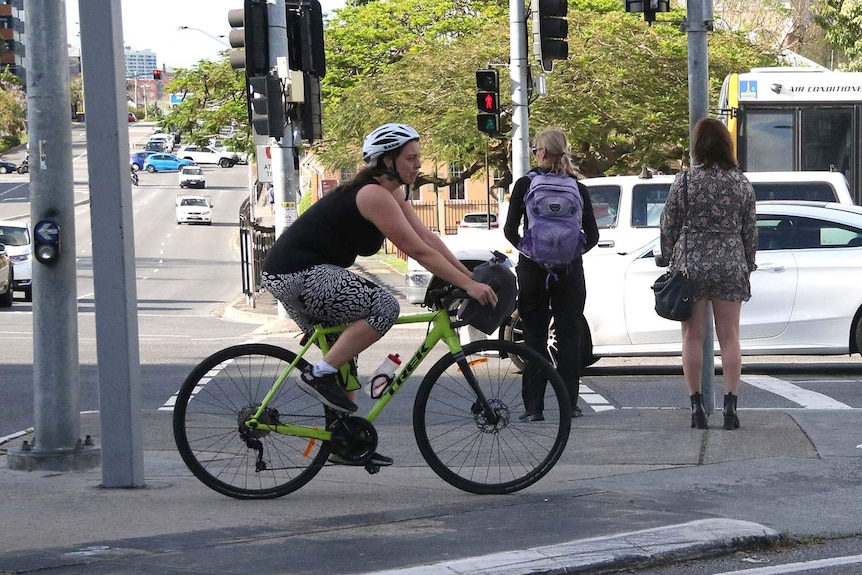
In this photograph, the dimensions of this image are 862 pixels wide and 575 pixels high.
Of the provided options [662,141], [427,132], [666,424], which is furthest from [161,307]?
[666,424]

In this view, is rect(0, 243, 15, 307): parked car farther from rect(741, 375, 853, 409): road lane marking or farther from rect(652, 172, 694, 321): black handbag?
rect(652, 172, 694, 321): black handbag

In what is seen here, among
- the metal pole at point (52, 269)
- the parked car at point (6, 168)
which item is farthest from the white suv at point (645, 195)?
the parked car at point (6, 168)

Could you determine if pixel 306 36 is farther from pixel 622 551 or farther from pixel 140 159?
pixel 140 159

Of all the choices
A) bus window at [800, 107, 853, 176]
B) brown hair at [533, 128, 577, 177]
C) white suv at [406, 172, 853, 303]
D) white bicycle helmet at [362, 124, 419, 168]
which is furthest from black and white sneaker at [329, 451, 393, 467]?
bus window at [800, 107, 853, 176]

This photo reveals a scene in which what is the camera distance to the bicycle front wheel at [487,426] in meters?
6.32

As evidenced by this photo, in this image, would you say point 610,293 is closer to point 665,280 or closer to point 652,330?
point 652,330

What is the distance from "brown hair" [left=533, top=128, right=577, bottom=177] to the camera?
8.66 m

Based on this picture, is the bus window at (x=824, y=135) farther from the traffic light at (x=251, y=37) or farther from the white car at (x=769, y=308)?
the white car at (x=769, y=308)

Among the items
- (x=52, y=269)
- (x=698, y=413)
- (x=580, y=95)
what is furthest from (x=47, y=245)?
(x=580, y=95)

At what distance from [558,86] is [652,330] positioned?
2514 centimetres

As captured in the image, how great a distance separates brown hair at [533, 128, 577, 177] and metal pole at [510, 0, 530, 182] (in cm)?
1015

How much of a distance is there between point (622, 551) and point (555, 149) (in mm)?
3967

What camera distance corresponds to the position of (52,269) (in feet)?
23.6

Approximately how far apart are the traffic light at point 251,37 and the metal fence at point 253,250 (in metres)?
7.25
